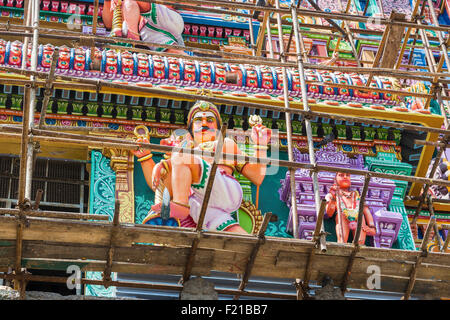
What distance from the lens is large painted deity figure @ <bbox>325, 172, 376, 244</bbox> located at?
1341cm

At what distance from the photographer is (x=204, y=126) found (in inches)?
539

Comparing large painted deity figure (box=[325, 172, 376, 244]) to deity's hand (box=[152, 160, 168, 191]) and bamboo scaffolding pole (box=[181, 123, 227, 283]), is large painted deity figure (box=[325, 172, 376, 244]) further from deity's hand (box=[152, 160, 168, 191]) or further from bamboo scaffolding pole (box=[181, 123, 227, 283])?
bamboo scaffolding pole (box=[181, 123, 227, 283])

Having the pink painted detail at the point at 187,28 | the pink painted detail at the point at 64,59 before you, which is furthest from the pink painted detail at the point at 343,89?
the pink painted detail at the point at 187,28

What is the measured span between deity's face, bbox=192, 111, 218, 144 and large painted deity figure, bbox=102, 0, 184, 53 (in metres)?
2.54

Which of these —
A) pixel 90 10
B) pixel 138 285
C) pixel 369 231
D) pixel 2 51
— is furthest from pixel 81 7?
pixel 138 285

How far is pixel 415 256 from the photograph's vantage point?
11547 mm

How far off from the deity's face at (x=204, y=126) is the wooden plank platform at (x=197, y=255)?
2.40m

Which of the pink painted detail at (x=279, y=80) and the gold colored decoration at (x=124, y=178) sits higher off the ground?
the pink painted detail at (x=279, y=80)

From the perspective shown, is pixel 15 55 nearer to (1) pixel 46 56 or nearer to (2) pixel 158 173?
(1) pixel 46 56

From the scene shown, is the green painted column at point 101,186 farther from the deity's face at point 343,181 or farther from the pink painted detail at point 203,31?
the pink painted detail at point 203,31

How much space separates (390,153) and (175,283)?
13.3ft

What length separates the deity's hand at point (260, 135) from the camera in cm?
1335

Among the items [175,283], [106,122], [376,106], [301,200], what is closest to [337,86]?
[376,106]
